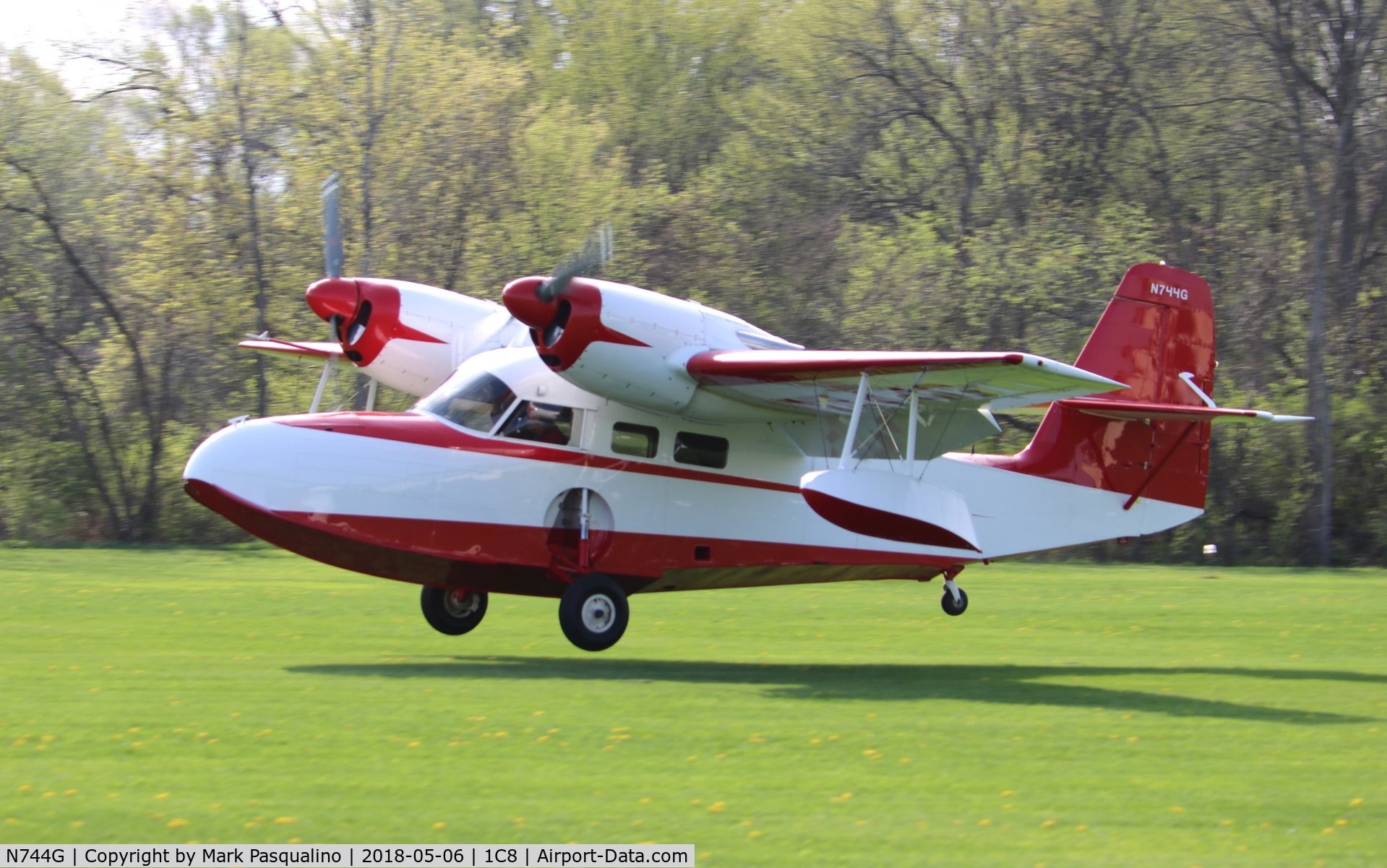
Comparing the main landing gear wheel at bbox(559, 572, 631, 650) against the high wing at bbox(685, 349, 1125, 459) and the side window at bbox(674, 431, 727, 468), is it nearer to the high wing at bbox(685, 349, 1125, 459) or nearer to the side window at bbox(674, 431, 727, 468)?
the side window at bbox(674, 431, 727, 468)

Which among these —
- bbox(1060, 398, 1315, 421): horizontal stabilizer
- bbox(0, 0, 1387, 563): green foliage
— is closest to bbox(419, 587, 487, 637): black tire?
bbox(1060, 398, 1315, 421): horizontal stabilizer

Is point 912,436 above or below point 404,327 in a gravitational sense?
below

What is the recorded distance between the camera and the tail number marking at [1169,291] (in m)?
16.5

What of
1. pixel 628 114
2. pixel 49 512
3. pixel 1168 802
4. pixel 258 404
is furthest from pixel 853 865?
pixel 628 114

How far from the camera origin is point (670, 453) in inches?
557

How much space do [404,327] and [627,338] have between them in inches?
146

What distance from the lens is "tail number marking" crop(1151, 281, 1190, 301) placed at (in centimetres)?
1645

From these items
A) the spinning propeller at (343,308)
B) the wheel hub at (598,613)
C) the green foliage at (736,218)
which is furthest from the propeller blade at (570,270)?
the green foliage at (736,218)

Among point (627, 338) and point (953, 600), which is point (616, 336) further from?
Answer: point (953, 600)

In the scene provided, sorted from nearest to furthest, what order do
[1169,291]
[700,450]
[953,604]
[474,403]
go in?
[474,403]
[700,450]
[953,604]
[1169,291]

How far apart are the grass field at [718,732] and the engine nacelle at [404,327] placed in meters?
2.90

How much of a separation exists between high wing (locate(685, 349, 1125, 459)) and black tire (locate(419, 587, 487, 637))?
3615 millimetres

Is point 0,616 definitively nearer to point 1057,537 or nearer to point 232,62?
point 1057,537

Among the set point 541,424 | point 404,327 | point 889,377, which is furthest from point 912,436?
point 404,327
